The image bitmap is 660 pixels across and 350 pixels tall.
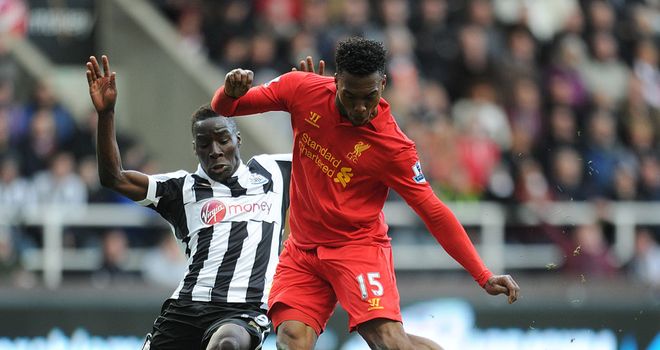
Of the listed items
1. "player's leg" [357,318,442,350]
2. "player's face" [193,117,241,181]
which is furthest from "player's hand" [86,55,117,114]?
"player's leg" [357,318,442,350]

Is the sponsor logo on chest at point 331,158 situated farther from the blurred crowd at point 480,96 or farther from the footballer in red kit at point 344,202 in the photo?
the blurred crowd at point 480,96

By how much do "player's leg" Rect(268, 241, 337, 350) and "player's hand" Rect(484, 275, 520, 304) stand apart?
Answer: 0.99m

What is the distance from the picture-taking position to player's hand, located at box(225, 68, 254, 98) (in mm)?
7859

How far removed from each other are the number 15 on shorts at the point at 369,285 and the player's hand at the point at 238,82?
1.27 meters

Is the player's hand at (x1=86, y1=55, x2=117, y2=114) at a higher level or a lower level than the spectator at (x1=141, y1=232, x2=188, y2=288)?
higher

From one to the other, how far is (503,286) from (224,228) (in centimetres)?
185

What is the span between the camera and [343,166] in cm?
817

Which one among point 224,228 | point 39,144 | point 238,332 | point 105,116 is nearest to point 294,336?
point 238,332

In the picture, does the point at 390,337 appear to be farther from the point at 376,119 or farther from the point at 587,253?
the point at 587,253

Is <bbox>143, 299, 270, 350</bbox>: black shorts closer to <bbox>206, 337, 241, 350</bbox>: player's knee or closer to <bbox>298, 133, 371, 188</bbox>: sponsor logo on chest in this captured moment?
<bbox>206, 337, 241, 350</bbox>: player's knee

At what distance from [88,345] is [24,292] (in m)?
0.79

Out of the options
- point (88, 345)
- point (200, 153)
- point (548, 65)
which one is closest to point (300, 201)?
point (200, 153)

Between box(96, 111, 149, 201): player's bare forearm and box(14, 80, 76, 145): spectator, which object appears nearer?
box(96, 111, 149, 201): player's bare forearm

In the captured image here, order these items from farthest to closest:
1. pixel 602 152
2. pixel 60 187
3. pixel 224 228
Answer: pixel 602 152 → pixel 60 187 → pixel 224 228
